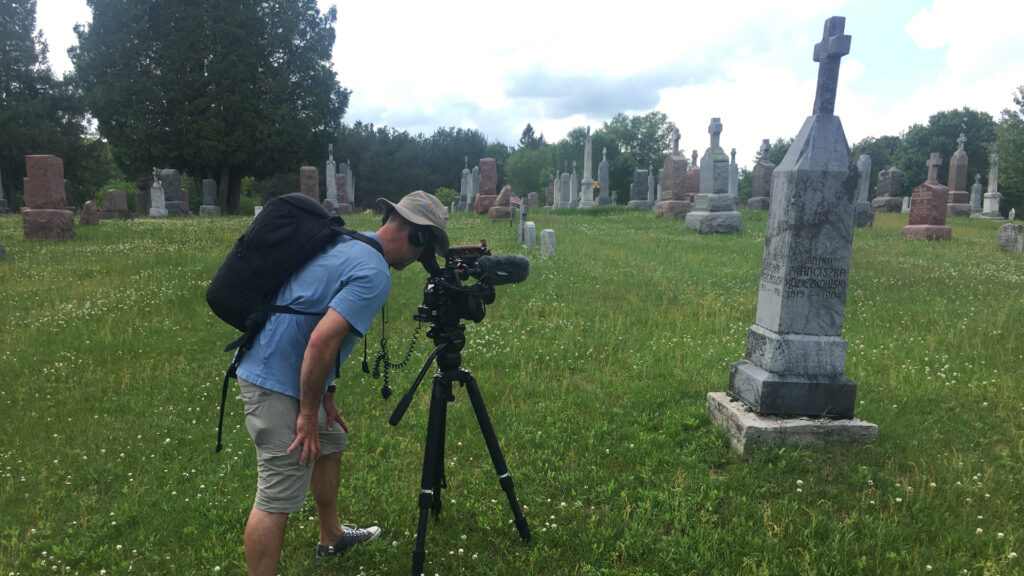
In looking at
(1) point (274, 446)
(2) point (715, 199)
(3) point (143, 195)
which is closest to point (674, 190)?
(2) point (715, 199)

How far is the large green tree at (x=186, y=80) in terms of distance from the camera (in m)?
28.6

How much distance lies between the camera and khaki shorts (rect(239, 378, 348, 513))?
2656 mm

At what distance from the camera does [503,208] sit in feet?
79.3

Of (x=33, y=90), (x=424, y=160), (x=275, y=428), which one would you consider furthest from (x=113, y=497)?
(x=424, y=160)

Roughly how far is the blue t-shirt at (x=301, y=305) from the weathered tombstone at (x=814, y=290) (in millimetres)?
3312

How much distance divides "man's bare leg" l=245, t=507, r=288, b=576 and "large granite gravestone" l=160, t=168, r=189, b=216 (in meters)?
32.2

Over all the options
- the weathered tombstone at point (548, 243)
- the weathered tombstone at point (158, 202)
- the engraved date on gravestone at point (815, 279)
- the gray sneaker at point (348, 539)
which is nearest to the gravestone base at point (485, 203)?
the weathered tombstone at point (548, 243)

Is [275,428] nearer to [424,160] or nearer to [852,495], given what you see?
[852,495]

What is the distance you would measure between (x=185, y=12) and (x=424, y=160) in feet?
141

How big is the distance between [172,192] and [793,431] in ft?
109

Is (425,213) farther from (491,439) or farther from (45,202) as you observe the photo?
(45,202)

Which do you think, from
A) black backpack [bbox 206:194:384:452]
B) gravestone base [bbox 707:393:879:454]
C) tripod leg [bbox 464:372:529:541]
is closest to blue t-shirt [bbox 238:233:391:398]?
black backpack [bbox 206:194:384:452]

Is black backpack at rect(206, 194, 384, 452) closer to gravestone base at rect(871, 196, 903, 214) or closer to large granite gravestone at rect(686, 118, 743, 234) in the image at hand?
large granite gravestone at rect(686, 118, 743, 234)

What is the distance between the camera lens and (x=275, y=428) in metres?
2.66
